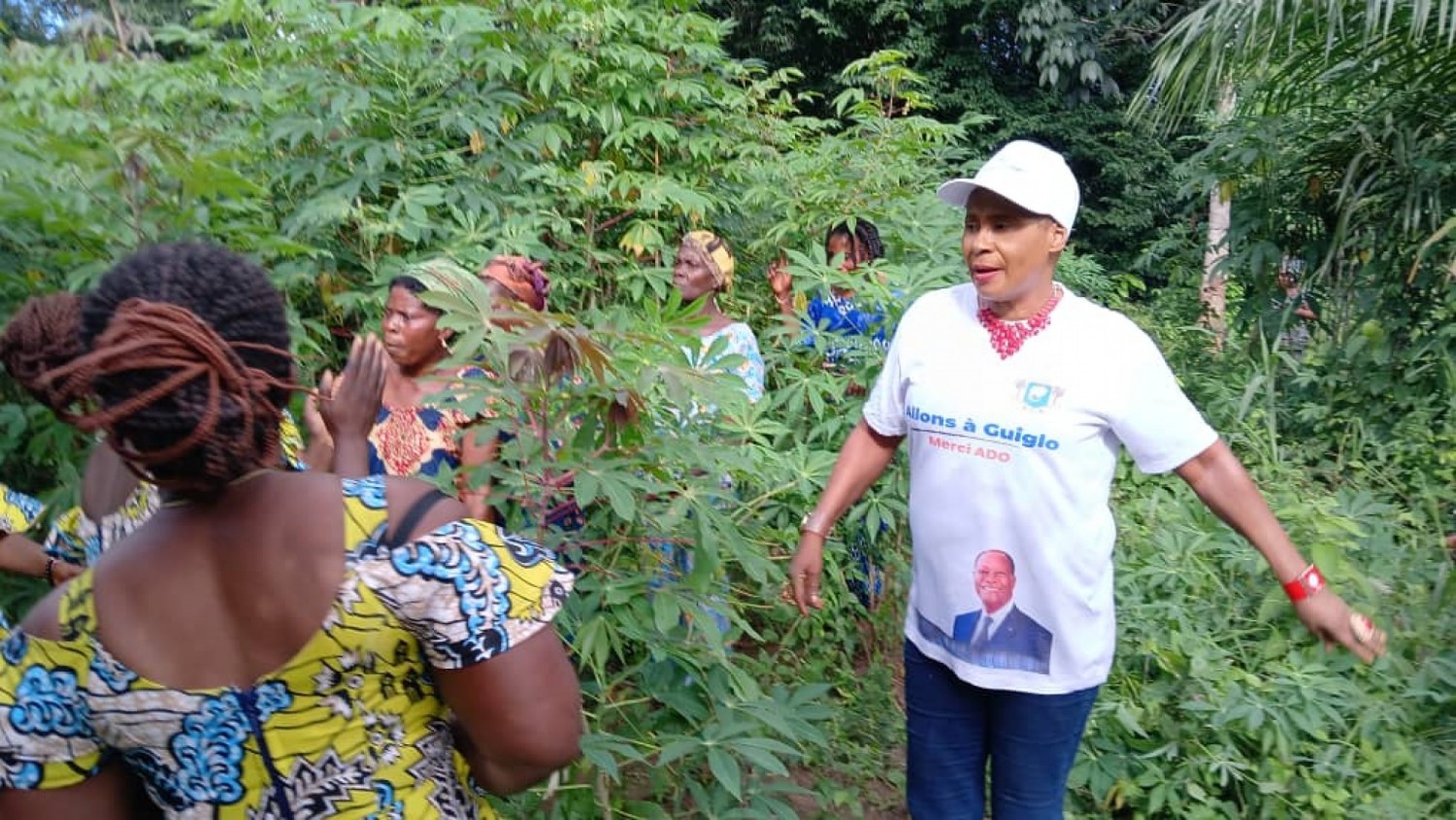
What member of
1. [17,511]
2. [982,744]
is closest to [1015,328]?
[982,744]

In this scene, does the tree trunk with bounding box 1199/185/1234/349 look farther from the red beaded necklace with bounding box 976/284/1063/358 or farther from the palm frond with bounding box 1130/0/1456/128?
the red beaded necklace with bounding box 976/284/1063/358

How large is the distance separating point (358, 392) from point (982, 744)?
56.0 inches

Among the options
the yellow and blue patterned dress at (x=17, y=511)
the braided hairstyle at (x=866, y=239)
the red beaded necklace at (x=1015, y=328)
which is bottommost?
the yellow and blue patterned dress at (x=17, y=511)

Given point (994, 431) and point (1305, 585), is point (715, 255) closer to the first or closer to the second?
point (994, 431)

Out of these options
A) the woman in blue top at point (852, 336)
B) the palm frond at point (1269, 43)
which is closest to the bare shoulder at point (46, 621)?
the woman in blue top at point (852, 336)

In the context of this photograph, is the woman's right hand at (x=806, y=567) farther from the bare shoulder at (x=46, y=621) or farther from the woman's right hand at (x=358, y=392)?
the bare shoulder at (x=46, y=621)

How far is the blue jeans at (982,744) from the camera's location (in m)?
1.92

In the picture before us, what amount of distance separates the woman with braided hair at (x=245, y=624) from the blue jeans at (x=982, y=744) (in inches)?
45.2

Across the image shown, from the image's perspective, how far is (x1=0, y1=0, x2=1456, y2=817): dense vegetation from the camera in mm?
1904

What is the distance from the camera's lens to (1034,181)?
181 cm

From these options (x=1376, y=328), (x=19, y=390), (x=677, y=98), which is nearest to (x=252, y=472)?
(x=19, y=390)

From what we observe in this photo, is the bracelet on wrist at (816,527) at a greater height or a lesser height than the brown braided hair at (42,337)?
lesser

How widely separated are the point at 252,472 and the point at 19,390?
5.41 ft

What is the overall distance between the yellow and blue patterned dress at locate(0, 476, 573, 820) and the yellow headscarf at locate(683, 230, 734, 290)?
2586 millimetres
